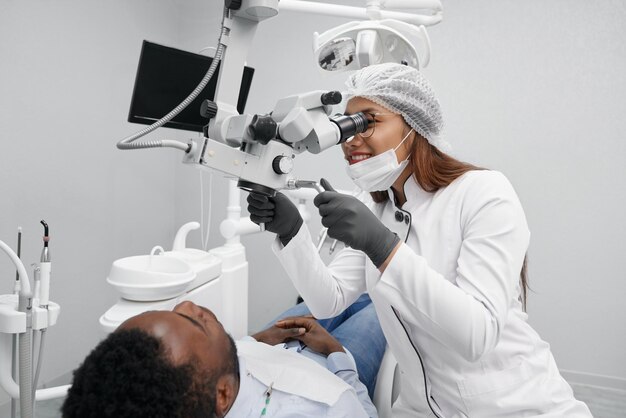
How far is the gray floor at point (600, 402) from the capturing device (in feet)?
6.73

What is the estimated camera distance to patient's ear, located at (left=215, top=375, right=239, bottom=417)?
81cm

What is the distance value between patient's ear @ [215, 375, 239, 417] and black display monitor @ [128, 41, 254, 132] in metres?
0.88

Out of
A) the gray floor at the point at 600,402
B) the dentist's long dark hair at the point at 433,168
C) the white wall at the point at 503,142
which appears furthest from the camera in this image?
the white wall at the point at 503,142

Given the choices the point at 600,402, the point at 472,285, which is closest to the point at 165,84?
the point at 472,285

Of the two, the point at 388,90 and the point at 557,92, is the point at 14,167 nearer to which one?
the point at 388,90

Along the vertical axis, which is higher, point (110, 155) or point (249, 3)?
point (249, 3)

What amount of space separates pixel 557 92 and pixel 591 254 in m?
0.88

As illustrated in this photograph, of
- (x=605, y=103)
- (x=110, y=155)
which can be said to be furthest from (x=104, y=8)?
(x=605, y=103)

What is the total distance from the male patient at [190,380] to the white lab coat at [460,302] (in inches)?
7.9

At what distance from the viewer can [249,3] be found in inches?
34.8

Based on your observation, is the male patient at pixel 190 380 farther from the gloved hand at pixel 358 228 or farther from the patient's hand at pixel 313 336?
the gloved hand at pixel 358 228

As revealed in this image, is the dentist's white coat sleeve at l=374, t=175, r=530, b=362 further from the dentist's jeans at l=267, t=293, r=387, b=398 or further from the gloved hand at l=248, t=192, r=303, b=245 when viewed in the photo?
the dentist's jeans at l=267, t=293, r=387, b=398

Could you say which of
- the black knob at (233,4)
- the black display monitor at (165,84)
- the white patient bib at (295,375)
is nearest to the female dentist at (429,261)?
the white patient bib at (295,375)

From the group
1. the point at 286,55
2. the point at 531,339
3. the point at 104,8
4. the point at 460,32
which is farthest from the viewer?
the point at 286,55
